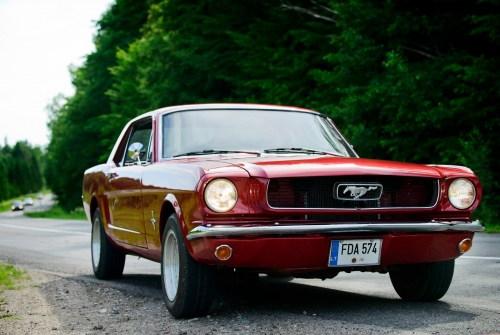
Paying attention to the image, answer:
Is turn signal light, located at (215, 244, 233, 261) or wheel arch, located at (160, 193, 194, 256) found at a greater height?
wheel arch, located at (160, 193, 194, 256)

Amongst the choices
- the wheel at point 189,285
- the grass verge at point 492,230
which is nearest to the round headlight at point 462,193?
the wheel at point 189,285

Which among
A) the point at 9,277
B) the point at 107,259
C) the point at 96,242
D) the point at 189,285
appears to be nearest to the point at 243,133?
the point at 189,285

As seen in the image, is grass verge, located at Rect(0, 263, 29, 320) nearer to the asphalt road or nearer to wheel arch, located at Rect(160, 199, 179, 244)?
the asphalt road

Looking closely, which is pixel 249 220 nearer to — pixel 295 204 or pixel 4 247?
pixel 295 204

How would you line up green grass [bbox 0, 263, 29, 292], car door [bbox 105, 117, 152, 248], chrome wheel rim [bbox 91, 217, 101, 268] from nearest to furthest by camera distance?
car door [bbox 105, 117, 152, 248]
green grass [bbox 0, 263, 29, 292]
chrome wheel rim [bbox 91, 217, 101, 268]

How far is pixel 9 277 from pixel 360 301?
4.34 meters

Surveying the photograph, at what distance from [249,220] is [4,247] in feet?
33.5

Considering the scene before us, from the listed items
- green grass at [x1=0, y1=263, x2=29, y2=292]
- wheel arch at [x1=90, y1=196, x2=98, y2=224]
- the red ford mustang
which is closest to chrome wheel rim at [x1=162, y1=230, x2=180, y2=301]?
the red ford mustang

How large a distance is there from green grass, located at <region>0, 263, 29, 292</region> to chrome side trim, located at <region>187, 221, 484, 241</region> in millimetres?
3525

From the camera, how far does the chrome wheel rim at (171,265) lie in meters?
5.38

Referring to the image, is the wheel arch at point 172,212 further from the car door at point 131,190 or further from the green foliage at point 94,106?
the green foliage at point 94,106

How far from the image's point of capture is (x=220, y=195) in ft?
15.8

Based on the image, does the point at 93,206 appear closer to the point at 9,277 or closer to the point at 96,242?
the point at 96,242

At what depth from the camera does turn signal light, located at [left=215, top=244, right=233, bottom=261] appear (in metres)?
4.72
